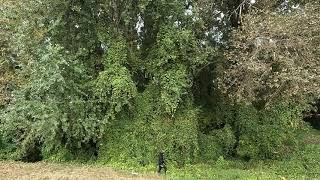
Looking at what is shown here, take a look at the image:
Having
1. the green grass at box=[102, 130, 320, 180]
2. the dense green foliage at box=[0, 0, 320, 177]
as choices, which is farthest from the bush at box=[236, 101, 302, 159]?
the green grass at box=[102, 130, 320, 180]

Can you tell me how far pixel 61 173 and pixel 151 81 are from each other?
16.7 feet

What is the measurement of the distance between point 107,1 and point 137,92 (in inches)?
138

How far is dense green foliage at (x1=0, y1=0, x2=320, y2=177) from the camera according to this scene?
49.4ft

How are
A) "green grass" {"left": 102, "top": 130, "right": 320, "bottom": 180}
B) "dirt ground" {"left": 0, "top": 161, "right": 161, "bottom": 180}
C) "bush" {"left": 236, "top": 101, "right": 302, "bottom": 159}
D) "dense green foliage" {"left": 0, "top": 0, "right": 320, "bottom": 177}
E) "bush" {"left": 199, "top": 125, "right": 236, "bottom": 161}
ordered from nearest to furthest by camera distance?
"dirt ground" {"left": 0, "top": 161, "right": 161, "bottom": 180}, "green grass" {"left": 102, "top": 130, "right": 320, "bottom": 180}, "dense green foliage" {"left": 0, "top": 0, "right": 320, "bottom": 177}, "bush" {"left": 236, "top": 101, "right": 302, "bottom": 159}, "bush" {"left": 199, "top": 125, "right": 236, "bottom": 161}

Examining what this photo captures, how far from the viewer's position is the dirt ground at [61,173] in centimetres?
1267

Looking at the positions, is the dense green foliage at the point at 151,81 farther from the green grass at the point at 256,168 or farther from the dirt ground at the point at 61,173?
the dirt ground at the point at 61,173

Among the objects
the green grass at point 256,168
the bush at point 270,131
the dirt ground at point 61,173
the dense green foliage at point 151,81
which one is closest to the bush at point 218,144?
the dense green foliage at point 151,81

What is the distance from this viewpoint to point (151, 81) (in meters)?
16.7

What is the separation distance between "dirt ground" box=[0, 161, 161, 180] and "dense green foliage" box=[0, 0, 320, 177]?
4.04 ft

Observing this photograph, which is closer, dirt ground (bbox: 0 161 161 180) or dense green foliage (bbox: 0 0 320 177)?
dirt ground (bbox: 0 161 161 180)

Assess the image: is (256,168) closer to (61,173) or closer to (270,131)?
(270,131)

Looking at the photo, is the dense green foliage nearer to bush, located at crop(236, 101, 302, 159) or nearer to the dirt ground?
bush, located at crop(236, 101, 302, 159)

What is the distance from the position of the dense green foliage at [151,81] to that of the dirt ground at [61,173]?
1231mm

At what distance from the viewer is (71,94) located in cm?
1555
